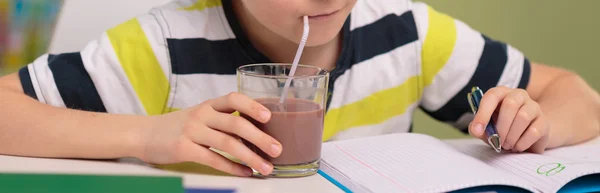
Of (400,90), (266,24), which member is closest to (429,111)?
(400,90)

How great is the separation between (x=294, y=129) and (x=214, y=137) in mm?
79

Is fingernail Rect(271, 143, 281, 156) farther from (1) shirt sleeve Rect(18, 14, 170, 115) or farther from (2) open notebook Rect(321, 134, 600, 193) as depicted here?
(1) shirt sleeve Rect(18, 14, 170, 115)

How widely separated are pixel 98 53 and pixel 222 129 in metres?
0.29

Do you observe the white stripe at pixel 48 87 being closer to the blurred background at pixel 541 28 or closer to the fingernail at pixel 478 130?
the fingernail at pixel 478 130

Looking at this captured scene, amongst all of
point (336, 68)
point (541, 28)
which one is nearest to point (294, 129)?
point (336, 68)

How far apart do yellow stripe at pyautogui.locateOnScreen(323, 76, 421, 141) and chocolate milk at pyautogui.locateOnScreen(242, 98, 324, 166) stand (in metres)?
0.30

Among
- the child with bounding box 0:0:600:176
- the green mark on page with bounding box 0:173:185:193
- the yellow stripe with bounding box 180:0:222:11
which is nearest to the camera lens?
the green mark on page with bounding box 0:173:185:193

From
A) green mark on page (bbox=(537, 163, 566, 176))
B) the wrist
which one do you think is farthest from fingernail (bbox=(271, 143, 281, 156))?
green mark on page (bbox=(537, 163, 566, 176))

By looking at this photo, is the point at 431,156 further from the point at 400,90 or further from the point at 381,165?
the point at 400,90

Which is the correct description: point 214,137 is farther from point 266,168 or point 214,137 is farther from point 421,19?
point 421,19

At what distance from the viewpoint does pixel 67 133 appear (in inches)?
28.0

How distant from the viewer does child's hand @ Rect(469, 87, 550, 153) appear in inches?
27.9

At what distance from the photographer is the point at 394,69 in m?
0.99

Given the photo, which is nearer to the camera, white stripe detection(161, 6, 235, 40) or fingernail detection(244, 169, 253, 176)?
fingernail detection(244, 169, 253, 176)
